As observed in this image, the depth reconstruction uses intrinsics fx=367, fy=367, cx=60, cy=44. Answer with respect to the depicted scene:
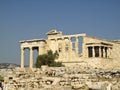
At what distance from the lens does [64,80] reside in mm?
15453

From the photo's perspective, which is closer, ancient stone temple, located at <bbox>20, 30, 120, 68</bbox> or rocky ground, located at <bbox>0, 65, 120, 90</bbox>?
rocky ground, located at <bbox>0, 65, 120, 90</bbox>

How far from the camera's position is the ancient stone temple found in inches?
2224

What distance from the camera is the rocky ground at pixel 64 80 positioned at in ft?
47.1

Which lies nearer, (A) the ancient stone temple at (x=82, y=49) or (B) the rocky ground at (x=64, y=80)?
(B) the rocky ground at (x=64, y=80)

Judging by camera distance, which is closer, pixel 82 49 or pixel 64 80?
pixel 64 80

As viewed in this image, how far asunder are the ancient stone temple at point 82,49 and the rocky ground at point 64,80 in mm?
37084

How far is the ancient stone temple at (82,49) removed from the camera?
56500mm

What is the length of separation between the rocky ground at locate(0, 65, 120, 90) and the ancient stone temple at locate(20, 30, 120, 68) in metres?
37.1

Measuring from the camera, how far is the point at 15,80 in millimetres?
17969

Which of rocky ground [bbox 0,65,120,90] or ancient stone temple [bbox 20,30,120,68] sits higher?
ancient stone temple [bbox 20,30,120,68]

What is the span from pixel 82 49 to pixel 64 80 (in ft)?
140

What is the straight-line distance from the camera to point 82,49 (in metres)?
58.0

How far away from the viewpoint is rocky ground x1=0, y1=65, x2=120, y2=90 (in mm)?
14347

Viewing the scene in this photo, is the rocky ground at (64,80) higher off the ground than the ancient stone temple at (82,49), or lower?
lower
